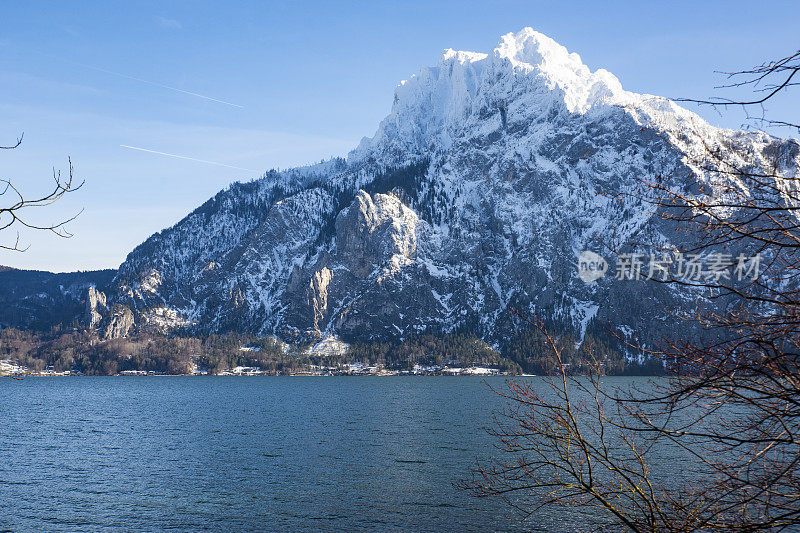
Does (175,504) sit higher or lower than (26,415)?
higher

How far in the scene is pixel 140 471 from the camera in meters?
62.2

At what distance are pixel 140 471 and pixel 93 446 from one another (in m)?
23.1

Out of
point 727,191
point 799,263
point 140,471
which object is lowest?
point 140,471

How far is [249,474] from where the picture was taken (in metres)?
59.7

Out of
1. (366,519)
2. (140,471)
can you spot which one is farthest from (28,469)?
(366,519)

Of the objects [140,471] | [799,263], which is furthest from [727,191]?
[140,471]

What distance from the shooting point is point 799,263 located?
6.93 metres

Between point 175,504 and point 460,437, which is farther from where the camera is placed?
point 460,437

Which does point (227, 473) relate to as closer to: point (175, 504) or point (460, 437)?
point (175, 504)

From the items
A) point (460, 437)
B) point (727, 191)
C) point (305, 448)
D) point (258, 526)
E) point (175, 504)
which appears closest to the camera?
point (727, 191)

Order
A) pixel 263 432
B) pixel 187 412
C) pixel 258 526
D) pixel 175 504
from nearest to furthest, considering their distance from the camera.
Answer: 1. pixel 258 526
2. pixel 175 504
3. pixel 263 432
4. pixel 187 412

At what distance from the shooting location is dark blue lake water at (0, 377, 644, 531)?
144ft

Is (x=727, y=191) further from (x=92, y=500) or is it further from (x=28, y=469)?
(x=28, y=469)

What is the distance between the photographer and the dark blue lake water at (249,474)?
43750 mm
